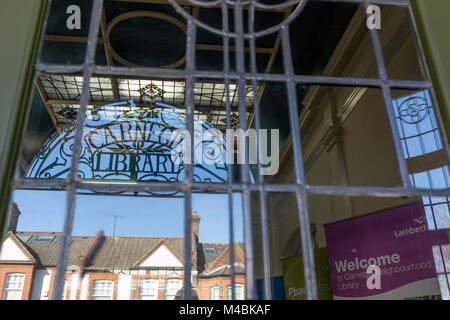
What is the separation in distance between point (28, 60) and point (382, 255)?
2935mm

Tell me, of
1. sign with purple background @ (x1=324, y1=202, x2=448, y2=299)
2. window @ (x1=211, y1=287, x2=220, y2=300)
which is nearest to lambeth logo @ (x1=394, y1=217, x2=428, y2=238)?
sign with purple background @ (x1=324, y1=202, x2=448, y2=299)

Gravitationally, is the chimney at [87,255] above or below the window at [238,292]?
above

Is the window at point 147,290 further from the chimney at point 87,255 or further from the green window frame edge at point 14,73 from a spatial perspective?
the green window frame edge at point 14,73

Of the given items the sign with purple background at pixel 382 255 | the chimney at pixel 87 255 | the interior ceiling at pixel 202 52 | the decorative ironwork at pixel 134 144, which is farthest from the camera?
the decorative ironwork at pixel 134 144

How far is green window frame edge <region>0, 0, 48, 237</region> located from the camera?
1.04m

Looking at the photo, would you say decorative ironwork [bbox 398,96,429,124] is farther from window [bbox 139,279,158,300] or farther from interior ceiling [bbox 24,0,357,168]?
window [bbox 139,279,158,300]

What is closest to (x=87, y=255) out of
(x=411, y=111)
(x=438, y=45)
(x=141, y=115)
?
(x=411, y=111)

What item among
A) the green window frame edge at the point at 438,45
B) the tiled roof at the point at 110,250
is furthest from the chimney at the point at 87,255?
the green window frame edge at the point at 438,45

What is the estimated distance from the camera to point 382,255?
317 centimetres

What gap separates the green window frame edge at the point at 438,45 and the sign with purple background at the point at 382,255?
3.44 feet

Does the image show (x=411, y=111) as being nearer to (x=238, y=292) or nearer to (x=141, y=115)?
(x=238, y=292)

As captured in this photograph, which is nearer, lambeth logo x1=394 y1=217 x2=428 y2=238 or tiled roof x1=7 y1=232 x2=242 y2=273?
tiled roof x1=7 y1=232 x2=242 y2=273

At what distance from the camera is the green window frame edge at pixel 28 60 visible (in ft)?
3.43
